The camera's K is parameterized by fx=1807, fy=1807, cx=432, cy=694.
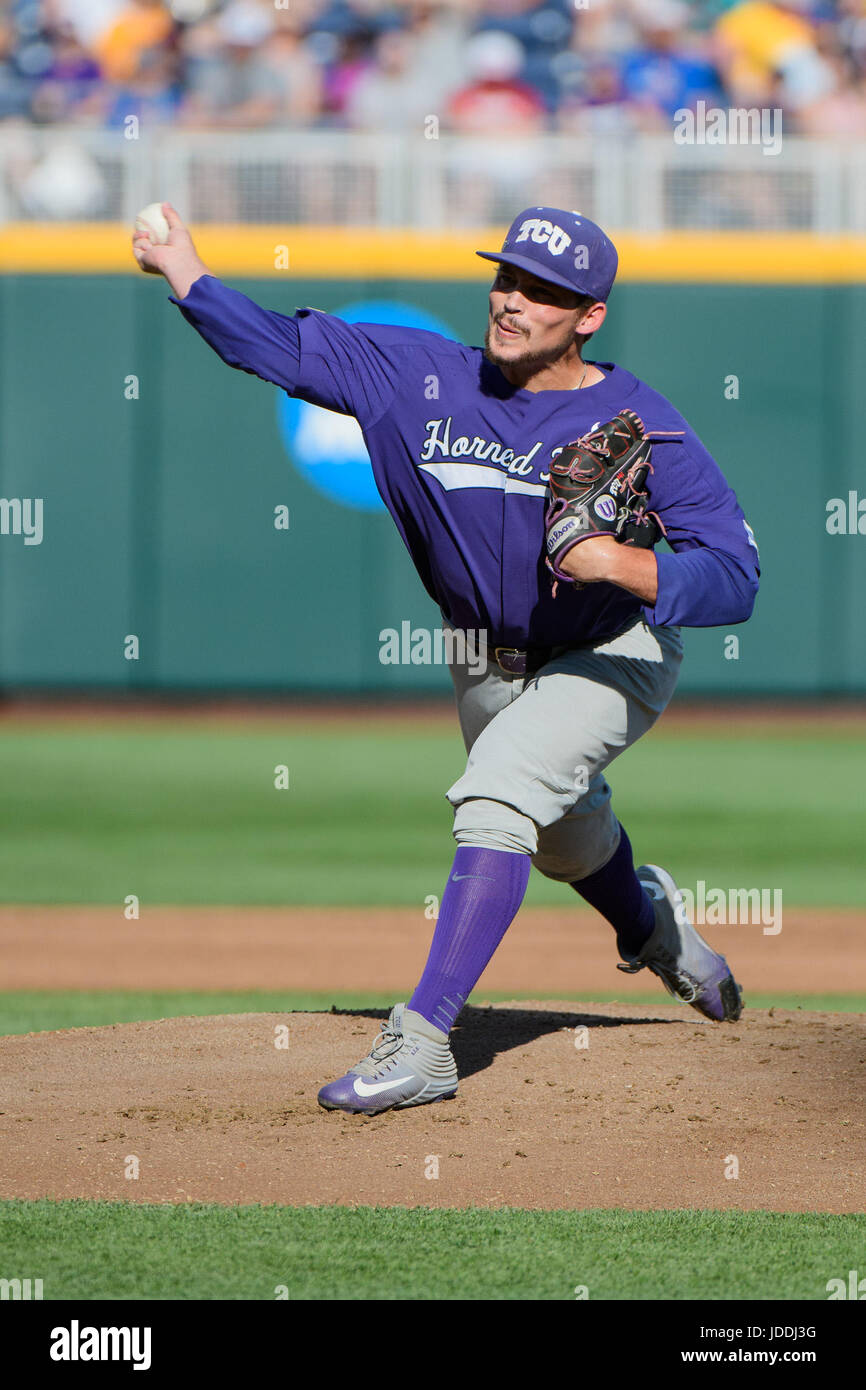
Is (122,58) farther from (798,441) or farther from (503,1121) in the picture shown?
(503,1121)

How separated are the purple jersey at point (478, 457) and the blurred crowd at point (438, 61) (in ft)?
34.3

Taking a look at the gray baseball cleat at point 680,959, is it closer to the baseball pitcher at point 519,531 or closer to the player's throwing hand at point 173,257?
the baseball pitcher at point 519,531

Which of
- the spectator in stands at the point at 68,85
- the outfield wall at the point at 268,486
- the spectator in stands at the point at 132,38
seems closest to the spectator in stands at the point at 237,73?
the spectator in stands at the point at 132,38

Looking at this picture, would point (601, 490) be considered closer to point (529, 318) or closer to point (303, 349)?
point (529, 318)

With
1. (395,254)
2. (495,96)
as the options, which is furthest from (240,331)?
(495,96)

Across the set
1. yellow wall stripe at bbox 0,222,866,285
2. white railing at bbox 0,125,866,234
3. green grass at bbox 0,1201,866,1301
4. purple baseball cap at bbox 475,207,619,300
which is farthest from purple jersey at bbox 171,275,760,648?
yellow wall stripe at bbox 0,222,866,285

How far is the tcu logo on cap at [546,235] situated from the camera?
13.7 feet

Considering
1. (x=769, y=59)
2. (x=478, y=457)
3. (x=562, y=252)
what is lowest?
(x=478, y=457)

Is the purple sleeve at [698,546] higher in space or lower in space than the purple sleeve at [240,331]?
lower

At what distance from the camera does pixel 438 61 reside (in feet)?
48.8

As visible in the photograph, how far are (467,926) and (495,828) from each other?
227 millimetres

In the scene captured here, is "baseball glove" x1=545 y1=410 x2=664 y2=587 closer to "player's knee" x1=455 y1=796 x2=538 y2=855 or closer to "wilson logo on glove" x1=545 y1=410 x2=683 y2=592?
"wilson logo on glove" x1=545 y1=410 x2=683 y2=592

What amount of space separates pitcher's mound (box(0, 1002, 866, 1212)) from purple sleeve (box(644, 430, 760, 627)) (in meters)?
1.15

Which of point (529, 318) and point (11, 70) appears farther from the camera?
point (11, 70)
